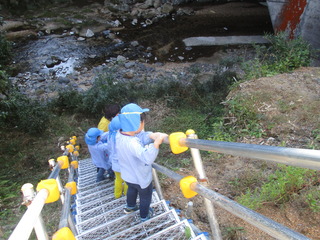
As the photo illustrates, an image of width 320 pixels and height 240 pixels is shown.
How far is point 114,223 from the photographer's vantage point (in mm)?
2592

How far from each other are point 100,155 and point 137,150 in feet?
6.11

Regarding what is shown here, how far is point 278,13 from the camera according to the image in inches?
444

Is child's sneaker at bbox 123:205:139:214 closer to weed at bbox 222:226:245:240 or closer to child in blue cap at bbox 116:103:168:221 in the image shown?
child in blue cap at bbox 116:103:168:221

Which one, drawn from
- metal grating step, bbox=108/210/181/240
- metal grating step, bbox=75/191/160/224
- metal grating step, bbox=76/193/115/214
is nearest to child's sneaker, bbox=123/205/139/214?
metal grating step, bbox=75/191/160/224

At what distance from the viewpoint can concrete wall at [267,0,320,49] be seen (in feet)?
30.7

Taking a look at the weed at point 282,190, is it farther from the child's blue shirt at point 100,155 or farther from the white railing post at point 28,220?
the white railing post at point 28,220

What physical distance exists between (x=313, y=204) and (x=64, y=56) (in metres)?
12.7

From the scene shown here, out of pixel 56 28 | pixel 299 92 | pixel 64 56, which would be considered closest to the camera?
pixel 299 92

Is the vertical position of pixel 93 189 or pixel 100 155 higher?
pixel 100 155

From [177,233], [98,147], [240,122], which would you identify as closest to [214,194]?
[177,233]

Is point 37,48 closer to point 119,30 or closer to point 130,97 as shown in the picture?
point 119,30

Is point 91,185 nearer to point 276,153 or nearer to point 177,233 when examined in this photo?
point 177,233

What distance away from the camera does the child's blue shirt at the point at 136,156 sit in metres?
2.04

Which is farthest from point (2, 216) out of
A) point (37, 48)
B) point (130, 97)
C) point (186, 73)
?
point (37, 48)
